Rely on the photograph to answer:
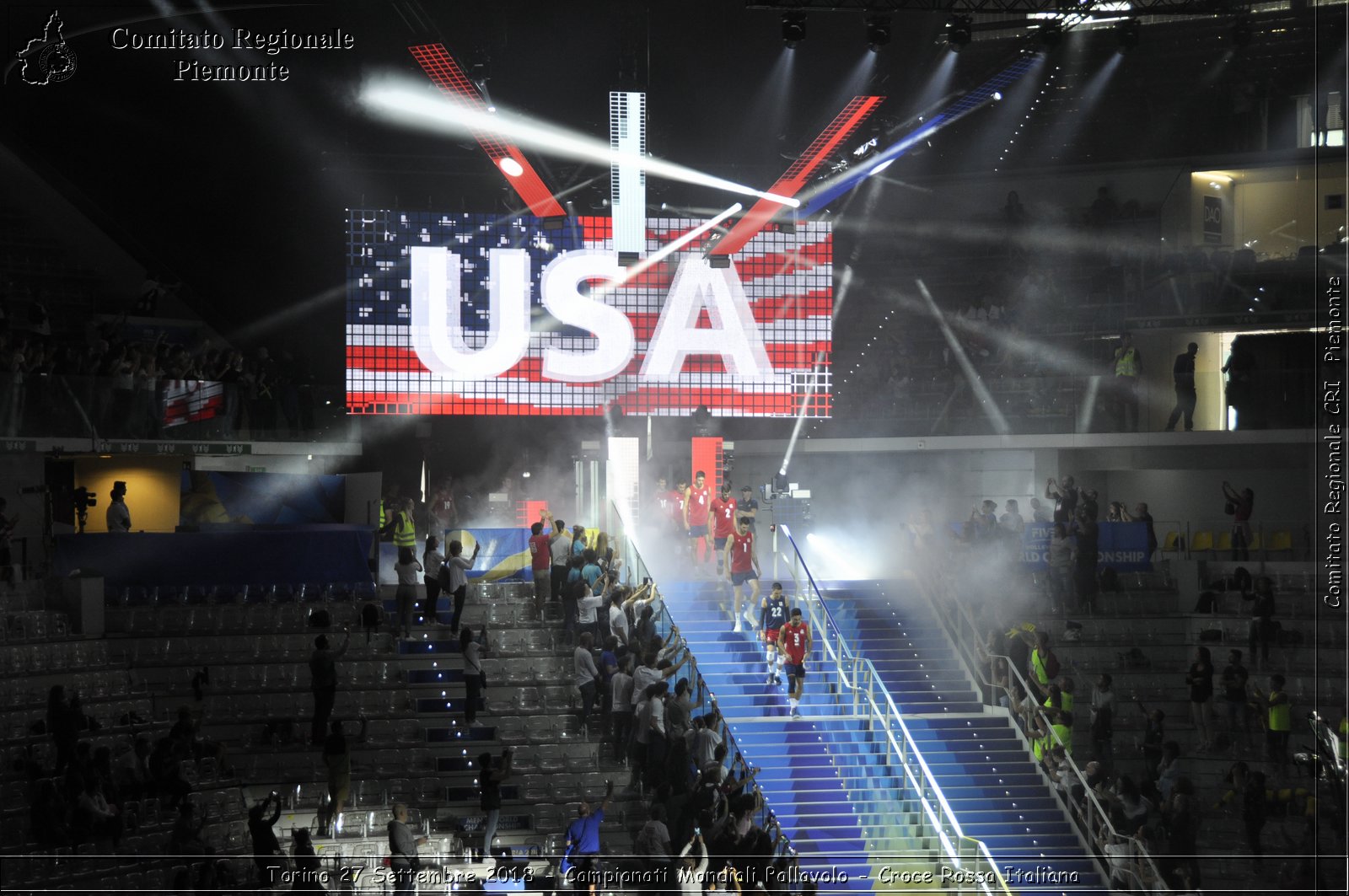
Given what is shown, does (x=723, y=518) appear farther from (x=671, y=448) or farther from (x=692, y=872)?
(x=692, y=872)

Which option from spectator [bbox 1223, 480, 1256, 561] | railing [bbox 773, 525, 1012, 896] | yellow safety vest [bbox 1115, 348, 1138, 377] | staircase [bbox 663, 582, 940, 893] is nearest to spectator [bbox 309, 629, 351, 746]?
staircase [bbox 663, 582, 940, 893]

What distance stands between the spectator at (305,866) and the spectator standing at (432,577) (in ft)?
16.9

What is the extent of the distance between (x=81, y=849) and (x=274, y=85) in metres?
14.6

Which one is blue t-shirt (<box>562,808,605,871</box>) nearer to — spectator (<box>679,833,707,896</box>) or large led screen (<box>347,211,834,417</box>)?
spectator (<box>679,833,707,896</box>)

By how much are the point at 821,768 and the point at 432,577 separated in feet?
17.7

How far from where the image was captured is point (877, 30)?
1667 cm

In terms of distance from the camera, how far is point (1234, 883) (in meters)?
15.0

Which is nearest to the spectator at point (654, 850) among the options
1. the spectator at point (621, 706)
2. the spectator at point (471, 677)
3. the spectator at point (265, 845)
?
the spectator at point (621, 706)

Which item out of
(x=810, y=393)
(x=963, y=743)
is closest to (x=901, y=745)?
(x=963, y=743)

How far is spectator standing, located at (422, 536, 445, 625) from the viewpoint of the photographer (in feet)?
57.6

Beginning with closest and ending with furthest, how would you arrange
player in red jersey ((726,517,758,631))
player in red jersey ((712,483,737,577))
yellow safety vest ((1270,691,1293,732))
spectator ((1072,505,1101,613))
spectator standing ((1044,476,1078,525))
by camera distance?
yellow safety vest ((1270,691,1293,732)), player in red jersey ((726,517,758,631)), player in red jersey ((712,483,737,577)), spectator ((1072,505,1101,613)), spectator standing ((1044,476,1078,525))

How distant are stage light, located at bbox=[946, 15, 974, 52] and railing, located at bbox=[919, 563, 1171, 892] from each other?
6.96 meters

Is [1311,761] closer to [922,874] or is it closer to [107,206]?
[922,874]

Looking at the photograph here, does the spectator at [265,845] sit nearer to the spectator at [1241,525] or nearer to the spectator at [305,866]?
the spectator at [305,866]
